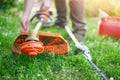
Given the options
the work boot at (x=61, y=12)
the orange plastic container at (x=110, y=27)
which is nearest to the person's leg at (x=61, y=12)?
the work boot at (x=61, y=12)

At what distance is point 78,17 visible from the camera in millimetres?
4812

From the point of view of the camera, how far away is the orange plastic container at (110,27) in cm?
518

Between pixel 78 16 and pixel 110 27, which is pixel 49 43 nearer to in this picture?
pixel 78 16

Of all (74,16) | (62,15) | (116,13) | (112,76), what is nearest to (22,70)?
(112,76)

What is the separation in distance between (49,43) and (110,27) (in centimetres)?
180

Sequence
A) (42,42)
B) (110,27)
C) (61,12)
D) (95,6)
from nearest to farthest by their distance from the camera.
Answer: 1. (42,42)
2. (110,27)
3. (61,12)
4. (95,6)

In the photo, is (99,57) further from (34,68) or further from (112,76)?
(34,68)

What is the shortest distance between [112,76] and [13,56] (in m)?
1.06

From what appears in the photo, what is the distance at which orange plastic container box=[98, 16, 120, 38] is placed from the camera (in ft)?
17.0

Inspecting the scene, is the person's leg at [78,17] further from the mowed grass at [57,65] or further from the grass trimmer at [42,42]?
the grass trimmer at [42,42]

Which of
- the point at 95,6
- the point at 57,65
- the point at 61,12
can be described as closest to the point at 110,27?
the point at 61,12

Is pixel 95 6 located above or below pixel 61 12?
below

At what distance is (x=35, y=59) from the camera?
3539mm

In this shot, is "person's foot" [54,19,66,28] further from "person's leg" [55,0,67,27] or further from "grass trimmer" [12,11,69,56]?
"grass trimmer" [12,11,69,56]
